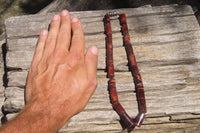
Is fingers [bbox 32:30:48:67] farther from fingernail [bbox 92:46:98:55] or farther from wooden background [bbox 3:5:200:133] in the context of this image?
fingernail [bbox 92:46:98:55]

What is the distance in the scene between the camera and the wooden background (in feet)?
6.48

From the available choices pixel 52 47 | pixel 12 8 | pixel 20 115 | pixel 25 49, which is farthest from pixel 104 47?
pixel 12 8

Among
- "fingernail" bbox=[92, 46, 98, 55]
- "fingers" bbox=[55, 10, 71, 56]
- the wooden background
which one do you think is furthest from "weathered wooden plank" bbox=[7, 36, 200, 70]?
"fingers" bbox=[55, 10, 71, 56]

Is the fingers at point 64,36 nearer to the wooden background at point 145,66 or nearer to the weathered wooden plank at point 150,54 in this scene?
the wooden background at point 145,66

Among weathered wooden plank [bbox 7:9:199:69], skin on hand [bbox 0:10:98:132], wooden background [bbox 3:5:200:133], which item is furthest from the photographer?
weathered wooden plank [bbox 7:9:199:69]

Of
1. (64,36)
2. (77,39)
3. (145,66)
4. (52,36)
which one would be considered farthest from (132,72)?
(52,36)

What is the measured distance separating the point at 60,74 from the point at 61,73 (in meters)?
0.01

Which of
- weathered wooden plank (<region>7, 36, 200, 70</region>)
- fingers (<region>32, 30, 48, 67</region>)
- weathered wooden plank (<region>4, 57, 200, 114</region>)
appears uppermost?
fingers (<region>32, 30, 48, 67</region>)

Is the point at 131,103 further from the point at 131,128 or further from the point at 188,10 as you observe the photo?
the point at 188,10

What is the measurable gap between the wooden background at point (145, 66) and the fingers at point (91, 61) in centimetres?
9

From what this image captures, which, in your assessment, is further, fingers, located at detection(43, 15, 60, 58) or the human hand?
fingers, located at detection(43, 15, 60, 58)

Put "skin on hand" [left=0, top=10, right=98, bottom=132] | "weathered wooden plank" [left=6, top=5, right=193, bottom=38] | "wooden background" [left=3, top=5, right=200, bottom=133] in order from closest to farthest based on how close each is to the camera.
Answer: "skin on hand" [left=0, top=10, right=98, bottom=132] < "wooden background" [left=3, top=5, right=200, bottom=133] < "weathered wooden plank" [left=6, top=5, right=193, bottom=38]

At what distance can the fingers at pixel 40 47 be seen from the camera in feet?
7.01

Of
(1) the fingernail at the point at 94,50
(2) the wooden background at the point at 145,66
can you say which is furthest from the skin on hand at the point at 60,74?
(2) the wooden background at the point at 145,66
